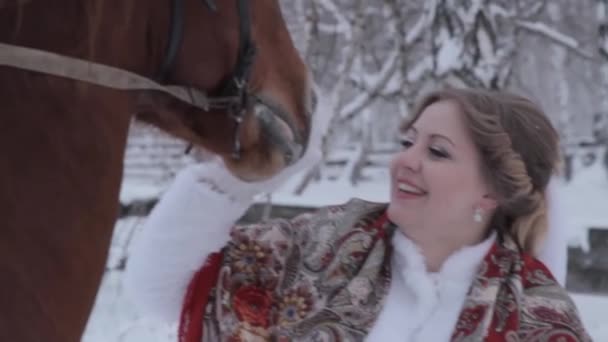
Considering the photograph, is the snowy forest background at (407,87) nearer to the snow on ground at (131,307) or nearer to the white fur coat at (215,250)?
the snow on ground at (131,307)

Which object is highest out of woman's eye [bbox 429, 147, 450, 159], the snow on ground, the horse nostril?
the horse nostril

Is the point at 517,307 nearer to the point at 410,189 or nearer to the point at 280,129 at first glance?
the point at 410,189

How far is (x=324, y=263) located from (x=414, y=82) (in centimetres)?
689

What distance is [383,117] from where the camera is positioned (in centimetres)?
2059

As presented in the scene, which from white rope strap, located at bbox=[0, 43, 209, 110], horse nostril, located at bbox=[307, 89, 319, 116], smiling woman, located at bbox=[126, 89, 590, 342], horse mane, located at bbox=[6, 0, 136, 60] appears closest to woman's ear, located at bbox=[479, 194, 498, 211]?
smiling woman, located at bbox=[126, 89, 590, 342]

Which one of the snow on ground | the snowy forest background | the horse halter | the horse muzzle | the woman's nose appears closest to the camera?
the horse halter

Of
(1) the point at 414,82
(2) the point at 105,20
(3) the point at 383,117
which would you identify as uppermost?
(2) the point at 105,20

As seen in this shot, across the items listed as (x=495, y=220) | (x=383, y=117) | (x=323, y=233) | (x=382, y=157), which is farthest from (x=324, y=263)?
(x=383, y=117)

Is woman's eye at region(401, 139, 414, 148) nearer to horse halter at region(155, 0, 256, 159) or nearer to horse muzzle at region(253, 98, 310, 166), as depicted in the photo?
horse muzzle at region(253, 98, 310, 166)

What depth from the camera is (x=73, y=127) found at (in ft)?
3.88

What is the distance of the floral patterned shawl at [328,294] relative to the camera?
4.99ft

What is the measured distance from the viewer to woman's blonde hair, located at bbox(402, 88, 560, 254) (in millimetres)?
1645

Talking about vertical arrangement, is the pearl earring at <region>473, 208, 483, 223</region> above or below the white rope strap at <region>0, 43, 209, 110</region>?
below

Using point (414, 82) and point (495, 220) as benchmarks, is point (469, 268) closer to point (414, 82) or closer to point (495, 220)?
point (495, 220)
